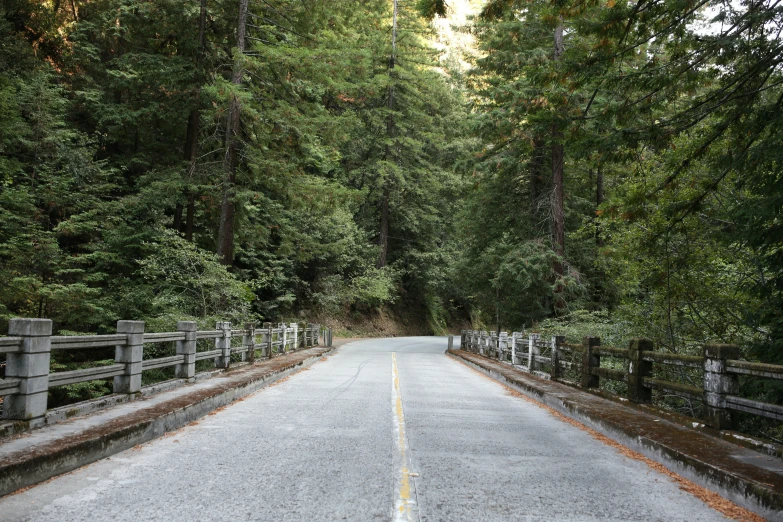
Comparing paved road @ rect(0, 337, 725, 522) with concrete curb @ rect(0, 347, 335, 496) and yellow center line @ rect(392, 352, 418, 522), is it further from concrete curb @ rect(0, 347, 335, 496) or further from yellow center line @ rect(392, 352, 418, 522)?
concrete curb @ rect(0, 347, 335, 496)

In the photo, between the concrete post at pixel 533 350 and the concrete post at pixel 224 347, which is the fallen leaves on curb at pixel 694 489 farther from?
the concrete post at pixel 224 347

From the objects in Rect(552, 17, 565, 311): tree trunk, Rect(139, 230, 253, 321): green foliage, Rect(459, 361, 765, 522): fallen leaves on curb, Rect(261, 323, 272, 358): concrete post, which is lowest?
Rect(459, 361, 765, 522): fallen leaves on curb

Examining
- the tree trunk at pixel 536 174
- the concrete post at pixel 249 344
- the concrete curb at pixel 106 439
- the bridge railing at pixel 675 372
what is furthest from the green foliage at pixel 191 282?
the tree trunk at pixel 536 174

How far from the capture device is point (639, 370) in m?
9.23

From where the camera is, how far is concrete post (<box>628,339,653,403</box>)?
29.8ft

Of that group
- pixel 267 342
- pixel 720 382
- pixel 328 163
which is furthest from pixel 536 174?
pixel 720 382

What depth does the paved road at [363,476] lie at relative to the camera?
431cm

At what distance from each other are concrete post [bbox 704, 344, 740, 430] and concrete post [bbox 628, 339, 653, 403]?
1.92 meters

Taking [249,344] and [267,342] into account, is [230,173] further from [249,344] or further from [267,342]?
[249,344]

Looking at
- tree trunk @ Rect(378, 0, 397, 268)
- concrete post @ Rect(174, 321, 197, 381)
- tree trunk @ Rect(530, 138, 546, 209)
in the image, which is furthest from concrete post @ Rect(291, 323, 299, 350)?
tree trunk @ Rect(378, 0, 397, 268)

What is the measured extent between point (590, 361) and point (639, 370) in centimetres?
212

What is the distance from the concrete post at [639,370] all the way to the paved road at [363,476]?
4.98 ft

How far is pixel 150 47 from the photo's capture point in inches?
981

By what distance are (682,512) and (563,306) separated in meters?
18.0
